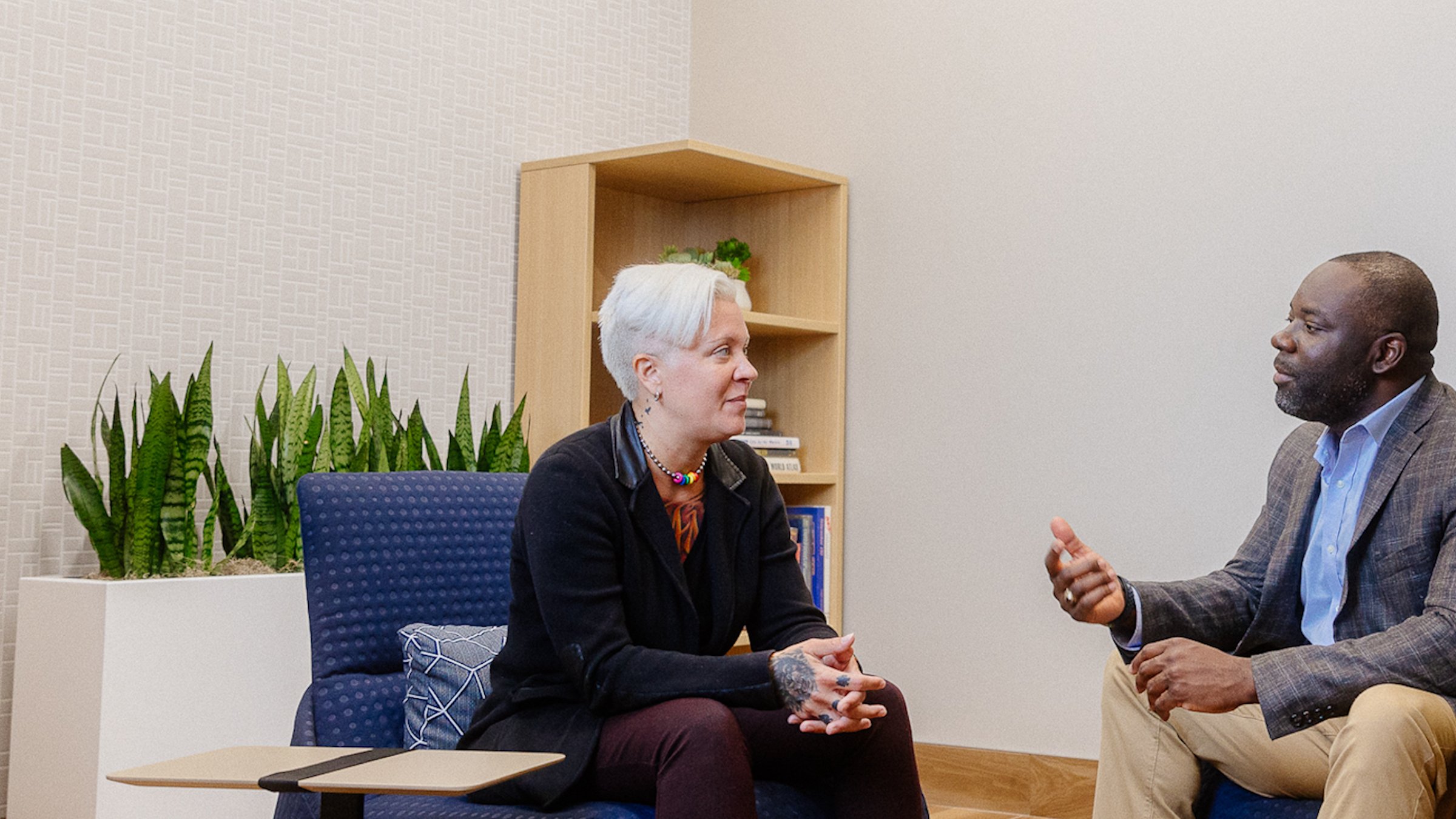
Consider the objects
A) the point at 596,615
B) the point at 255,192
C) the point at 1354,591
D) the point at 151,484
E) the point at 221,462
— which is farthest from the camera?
the point at 255,192

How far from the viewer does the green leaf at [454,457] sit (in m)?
3.20

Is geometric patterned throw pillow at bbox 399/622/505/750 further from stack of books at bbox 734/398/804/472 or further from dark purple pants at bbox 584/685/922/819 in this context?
stack of books at bbox 734/398/804/472

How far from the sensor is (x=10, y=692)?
2764 mm

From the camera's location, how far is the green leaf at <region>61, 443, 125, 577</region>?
2668 mm

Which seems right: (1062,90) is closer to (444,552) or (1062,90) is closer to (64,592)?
(444,552)

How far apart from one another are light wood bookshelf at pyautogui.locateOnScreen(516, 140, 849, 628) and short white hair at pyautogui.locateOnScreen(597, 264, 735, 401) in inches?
61.4

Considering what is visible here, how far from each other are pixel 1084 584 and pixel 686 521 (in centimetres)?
63

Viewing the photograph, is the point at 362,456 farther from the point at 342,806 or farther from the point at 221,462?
the point at 342,806

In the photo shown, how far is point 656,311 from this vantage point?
6.36ft

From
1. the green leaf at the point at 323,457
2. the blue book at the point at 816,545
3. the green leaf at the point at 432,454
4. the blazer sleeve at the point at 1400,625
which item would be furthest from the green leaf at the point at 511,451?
the blazer sleeve at the point at 1400,625

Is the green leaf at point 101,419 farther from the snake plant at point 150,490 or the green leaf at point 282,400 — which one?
the green leaf at point 282,400

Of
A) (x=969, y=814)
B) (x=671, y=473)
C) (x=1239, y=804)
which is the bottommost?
(x=969, y=814)

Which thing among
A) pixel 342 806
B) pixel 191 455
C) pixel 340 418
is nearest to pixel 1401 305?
pixel 342 806

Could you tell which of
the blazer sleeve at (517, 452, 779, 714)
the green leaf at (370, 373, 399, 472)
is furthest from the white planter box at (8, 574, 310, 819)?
the blazer sleeve at (517, 452, 779, 714)
